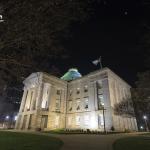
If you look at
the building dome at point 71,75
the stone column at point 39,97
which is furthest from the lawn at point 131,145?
the building dome at point 71,75

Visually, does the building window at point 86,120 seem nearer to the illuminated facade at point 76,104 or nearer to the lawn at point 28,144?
the illuminated facade at point 76,104

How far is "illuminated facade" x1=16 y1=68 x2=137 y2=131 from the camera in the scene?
39438mm

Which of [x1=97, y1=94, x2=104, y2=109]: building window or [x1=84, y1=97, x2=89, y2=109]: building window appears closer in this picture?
[x1=97, y1=94, x2=104, y2=109]: building window

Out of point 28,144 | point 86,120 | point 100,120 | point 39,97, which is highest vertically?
point 39,97

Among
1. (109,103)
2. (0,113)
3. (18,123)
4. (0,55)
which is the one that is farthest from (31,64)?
(0,113)

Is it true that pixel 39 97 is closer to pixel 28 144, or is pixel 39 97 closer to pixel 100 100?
pixel 100 100

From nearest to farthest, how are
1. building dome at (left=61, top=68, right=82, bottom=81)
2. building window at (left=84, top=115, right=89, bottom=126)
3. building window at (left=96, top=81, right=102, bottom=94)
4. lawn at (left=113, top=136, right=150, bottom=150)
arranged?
lawn at (left=113, top=136, right=150, bottom=150) < building window at (left=84, top=115, right=89, bottom=126) < building window at (left=96, top=81, right=102, bottom=94) < building dome at (left=61, top=68, right=82, bottom=81)

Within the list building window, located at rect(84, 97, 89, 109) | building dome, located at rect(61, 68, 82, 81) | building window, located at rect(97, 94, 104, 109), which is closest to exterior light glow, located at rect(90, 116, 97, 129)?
building window, located at rect(97, 94, 104, 109)

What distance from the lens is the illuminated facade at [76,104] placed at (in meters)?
39.4

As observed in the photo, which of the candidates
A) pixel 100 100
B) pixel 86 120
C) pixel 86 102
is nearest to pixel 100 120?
pixel 86 120

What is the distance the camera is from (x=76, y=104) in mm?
46938

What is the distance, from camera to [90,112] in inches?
1641

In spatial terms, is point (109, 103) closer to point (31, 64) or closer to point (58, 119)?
point (58, 119)

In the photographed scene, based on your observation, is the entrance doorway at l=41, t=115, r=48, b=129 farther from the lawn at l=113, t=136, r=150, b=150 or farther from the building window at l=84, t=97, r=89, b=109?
the lawn at l=113, t=136, r=150, b=150
